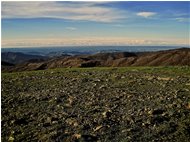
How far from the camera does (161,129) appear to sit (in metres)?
10.5

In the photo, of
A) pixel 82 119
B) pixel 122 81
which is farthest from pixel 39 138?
pixel 122 81

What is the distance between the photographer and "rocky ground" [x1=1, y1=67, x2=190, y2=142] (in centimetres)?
1028

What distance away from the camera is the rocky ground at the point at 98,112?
33.7 ft

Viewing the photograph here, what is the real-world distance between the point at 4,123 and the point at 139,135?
14.5 feet

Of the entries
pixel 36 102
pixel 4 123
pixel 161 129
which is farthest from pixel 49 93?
pixel 161 129

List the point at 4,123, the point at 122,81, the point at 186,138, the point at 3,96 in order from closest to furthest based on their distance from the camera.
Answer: the point at 186,138 < the point at 4,123 < the point at 3,96 < the point at 122,81

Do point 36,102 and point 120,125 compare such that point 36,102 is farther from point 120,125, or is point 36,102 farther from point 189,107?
point 189,107

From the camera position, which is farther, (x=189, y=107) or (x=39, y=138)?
(x=189, y=107)

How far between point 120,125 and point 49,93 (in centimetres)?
615

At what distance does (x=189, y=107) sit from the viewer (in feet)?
42.3

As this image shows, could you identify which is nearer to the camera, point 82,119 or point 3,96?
point 82,119

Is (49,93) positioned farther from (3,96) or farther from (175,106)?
(175,106)

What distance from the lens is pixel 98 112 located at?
12492 millimetres

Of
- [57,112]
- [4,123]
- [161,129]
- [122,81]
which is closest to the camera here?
[161,129]
